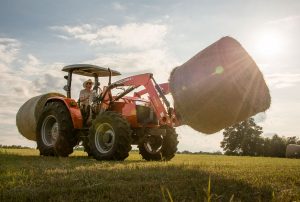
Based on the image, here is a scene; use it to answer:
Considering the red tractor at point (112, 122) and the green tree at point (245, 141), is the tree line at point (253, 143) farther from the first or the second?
the red tractor at point (112, 122)

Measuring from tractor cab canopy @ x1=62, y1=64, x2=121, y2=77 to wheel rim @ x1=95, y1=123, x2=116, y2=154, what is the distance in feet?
7.47

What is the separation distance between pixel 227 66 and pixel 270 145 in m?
35.7

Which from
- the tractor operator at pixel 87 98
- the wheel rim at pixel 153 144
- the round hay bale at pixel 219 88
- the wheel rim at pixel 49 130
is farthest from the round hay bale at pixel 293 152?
the round hay bale at pixel 219 88

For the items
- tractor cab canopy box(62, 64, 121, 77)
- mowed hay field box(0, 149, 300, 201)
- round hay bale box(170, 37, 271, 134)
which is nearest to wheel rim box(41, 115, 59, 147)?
tractor cab canopy box(62, 64, 121, 77)

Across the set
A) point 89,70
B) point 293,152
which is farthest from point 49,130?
point 293,152

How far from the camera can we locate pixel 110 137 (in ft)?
37.4

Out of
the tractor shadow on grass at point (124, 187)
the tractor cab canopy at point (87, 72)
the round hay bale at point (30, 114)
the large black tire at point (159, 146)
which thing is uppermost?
the tractor cab canopy at point (87, 72)

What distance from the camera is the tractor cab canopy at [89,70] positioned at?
13.2 meters

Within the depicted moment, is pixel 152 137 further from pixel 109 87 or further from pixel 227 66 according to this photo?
pixel 227 66

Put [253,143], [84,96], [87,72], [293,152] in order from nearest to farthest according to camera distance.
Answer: [84,96] < [87,72] < [293,152] < [253,143]

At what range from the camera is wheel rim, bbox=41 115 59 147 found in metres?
13.8

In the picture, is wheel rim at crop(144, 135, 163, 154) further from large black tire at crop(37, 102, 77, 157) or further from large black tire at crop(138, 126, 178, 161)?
large black tire at crop(37, 102, 77, 157)

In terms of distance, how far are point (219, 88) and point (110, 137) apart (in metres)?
4.35

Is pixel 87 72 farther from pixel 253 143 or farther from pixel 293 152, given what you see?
pixel 253 143
